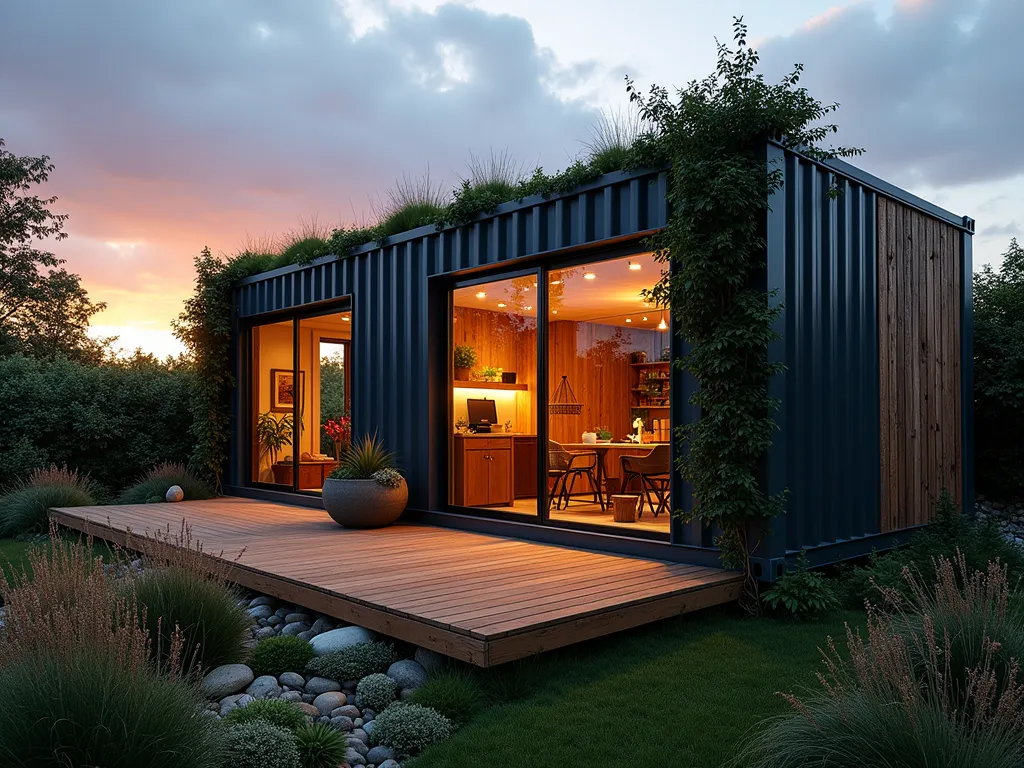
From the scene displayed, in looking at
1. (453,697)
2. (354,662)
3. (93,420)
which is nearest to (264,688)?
(354,662)

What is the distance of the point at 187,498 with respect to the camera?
1085 cm

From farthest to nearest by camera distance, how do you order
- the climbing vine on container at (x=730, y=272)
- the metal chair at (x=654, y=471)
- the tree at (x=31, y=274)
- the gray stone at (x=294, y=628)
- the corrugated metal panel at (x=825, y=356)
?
the tree at (x=31, y=274), the metal chair at (x=654, y=471), the corrugated metal panel at (x=825, y=356), the climbing vine on container at (x=730, y=272), the gray stone at (x=294, y=628)

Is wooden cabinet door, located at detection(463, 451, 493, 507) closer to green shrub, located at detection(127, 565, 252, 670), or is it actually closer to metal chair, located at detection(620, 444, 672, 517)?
metal chair, located at detection(620, 444, 672, 517)

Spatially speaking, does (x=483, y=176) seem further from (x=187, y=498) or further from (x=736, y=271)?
(x=187, y=498)

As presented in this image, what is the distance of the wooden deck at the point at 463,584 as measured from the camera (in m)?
3.82

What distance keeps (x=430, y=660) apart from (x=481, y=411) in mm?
5013

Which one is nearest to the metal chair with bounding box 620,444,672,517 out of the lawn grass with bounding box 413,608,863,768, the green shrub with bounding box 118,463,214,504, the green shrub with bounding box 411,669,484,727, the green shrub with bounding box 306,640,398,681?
the lawn grass with bounding box 413,608,863,768

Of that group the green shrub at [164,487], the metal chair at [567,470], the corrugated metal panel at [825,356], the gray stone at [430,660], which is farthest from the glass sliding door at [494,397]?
the green shrub at [164,487]

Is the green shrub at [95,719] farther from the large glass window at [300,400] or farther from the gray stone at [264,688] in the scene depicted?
the large glass window at [300,400]

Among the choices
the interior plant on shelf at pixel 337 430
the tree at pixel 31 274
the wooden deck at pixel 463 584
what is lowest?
the wooden deck at pixel 463 584

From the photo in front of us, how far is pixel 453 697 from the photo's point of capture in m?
3.47

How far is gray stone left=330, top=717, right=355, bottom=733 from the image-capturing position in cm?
337

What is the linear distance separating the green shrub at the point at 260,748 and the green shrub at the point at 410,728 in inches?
16.8

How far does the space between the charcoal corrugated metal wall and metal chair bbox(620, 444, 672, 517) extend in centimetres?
214
